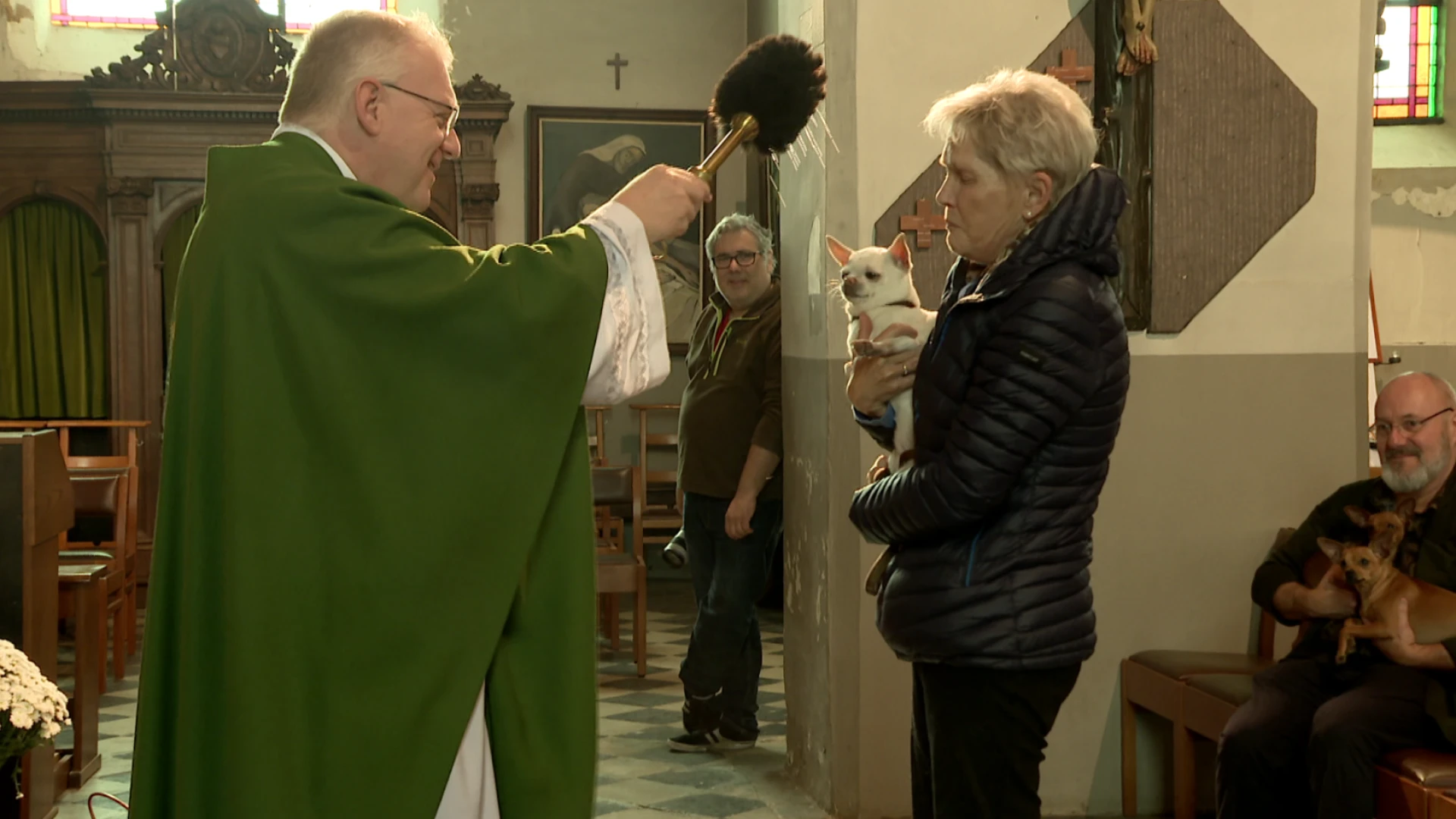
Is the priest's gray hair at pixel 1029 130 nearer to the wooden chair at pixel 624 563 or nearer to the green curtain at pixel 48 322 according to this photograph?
the wooden chair at pixel 624 563

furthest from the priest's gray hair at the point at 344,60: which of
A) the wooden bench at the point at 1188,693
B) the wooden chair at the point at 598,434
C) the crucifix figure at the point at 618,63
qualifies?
the crucifix figure at the point at 618,63

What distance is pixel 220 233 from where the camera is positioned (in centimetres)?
186

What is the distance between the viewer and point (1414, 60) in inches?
346

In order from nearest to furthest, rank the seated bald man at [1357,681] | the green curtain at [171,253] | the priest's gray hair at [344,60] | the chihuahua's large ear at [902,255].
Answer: the priest's gray hair at [344,60] < the chihuahua's large ear at [902,255] < the seated bald man at [1357,681] < the green curtain at [171,253]

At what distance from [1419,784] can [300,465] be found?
7.78 ft

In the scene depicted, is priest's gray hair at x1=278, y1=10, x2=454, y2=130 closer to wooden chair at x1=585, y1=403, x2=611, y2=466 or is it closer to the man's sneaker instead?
the man's sneaker

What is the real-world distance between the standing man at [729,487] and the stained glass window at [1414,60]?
17.3 feet

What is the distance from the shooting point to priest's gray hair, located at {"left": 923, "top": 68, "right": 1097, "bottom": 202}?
7.62 feet

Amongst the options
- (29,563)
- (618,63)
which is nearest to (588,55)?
(618,63)

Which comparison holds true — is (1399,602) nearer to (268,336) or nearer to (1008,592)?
(1008,592)

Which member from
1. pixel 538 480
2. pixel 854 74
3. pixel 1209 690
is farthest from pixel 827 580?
pixel 538 480

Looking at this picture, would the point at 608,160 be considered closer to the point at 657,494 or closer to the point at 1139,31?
the point at 657,494

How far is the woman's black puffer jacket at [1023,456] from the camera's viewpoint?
2.26 metres

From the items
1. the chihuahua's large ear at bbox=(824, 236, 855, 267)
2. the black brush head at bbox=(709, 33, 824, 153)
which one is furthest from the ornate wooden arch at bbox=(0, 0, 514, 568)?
the black brush head at bbox=(709, 33, 824, 153)
